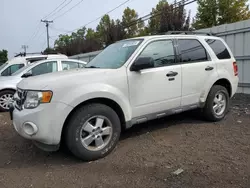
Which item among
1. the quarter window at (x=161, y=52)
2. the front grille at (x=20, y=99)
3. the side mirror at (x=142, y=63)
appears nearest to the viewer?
the front grille at (x=20, y=99)

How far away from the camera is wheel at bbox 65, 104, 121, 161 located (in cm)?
341

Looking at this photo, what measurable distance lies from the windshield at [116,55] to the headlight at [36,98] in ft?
3.90

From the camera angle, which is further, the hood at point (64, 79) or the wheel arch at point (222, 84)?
the wheel arch at point (222, 84)

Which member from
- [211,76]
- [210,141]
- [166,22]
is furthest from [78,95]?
[166,22]

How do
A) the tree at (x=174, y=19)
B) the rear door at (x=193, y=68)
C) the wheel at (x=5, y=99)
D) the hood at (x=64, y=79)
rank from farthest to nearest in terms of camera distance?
the tree at (x=174, y=19), the wheel at (x=5, y=99), the rear door at (x=193, y=68), the hood at (x=64, y=79)

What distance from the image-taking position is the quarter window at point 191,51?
4.63 metres

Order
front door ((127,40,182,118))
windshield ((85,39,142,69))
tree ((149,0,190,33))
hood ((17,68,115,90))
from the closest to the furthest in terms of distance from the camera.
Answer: hood ((17,68,115,90)), front door ((127,40,182,118)), windshield ((85,39,142,69)), tree ((149,0,190,33))

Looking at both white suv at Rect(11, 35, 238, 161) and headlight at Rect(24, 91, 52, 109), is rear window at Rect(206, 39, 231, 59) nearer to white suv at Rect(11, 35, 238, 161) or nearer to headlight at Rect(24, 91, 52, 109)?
white suv at Rect(11, 35, 238, 161)

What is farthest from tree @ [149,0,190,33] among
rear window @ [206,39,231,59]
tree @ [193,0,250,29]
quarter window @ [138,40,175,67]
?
quarter window @ [138,40,175,67]

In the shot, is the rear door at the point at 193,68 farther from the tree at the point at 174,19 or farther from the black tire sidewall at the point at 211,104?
the tree at the point at 174,19

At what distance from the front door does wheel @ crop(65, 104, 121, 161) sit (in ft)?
1.51

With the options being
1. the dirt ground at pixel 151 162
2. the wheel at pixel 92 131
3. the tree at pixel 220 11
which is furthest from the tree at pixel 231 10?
the wheel at pixel 92 131

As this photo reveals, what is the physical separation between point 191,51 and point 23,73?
5320mm

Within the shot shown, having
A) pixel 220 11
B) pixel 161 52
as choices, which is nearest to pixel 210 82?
pixel 161 52
